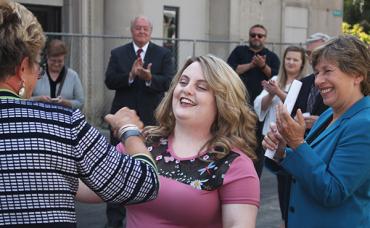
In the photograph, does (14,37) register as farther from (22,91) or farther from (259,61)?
(259,61)

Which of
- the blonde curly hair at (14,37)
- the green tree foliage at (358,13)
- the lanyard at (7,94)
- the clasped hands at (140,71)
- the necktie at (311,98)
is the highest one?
the green tree foliage at (358,13)

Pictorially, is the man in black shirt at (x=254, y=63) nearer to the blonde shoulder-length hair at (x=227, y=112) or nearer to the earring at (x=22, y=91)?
the blonde shoulder-length hair at (x=227, y=112)

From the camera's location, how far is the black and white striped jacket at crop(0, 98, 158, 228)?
2.08m

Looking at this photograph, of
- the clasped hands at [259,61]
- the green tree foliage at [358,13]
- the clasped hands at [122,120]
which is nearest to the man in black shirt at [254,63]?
the clasped hands at [259,61]

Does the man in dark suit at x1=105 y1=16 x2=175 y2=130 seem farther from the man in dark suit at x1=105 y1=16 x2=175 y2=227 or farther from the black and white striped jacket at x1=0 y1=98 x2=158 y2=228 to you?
the black and white striped jacket at x1=0 y1=98 x2=158 y2=228

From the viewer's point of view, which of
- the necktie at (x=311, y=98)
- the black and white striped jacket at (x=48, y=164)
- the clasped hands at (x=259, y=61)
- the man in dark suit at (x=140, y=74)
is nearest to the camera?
the black and white striped jacket at (x=48, y=164)

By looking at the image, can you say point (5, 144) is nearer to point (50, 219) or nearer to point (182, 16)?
point (50, 219)

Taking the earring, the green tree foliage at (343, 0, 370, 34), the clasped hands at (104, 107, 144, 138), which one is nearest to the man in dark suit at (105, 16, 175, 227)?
the clasped hands at (104, 107, 144, 138)

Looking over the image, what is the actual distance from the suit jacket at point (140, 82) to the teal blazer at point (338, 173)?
11.2 ft

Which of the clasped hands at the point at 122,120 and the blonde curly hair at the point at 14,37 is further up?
the blonde curly hair at the point at 14,37

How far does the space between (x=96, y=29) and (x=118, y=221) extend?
6.82 m

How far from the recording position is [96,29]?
1230cm

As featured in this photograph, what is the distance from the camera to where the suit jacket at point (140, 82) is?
6.38m

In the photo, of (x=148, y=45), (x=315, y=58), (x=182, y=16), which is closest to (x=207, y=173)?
(x=315, y=58)
